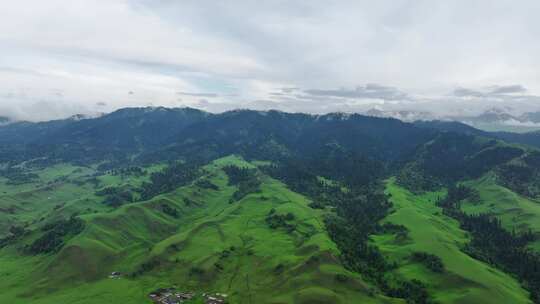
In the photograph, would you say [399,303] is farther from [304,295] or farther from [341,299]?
[304,295]

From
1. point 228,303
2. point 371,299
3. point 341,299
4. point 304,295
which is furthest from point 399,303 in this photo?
point 228,303

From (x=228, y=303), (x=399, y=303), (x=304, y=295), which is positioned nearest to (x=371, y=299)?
(x=399, y=303)

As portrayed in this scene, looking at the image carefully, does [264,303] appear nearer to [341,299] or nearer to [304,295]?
[304,295]

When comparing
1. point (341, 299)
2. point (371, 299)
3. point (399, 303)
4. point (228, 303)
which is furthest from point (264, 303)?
point (399, 303)

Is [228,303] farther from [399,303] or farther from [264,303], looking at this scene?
[399,303]

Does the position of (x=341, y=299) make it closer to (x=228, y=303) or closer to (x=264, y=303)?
(x=264, y=303)

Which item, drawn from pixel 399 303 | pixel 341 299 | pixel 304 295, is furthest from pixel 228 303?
pixel 399 303
